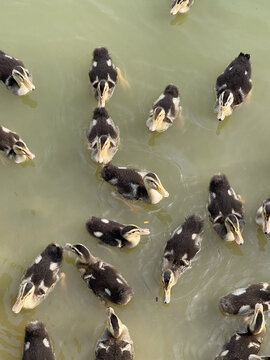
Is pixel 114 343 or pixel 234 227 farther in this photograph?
pixel 234 227

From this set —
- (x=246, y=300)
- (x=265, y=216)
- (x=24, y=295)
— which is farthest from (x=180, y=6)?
(x=24, y=295)

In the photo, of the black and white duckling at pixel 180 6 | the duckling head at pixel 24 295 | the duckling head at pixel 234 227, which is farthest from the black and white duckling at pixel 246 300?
the black and white duckling at pixel 180 6

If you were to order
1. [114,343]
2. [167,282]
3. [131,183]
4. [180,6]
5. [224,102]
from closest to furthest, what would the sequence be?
[114,343], [167,282], [131,183], [224,102], [180,6]

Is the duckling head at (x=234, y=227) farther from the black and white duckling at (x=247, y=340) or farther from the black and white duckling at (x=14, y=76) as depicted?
the black and white duckling at (x=14, y=76)

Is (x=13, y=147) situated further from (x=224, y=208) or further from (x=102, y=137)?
(x=224, y=208)

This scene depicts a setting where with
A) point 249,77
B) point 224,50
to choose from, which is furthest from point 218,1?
point 249,77

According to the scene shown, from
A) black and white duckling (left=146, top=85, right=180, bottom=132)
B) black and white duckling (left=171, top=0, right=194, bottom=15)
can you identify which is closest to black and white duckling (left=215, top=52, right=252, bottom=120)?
black and white duckling (left=146, top=85, right=180, bottom=132)
